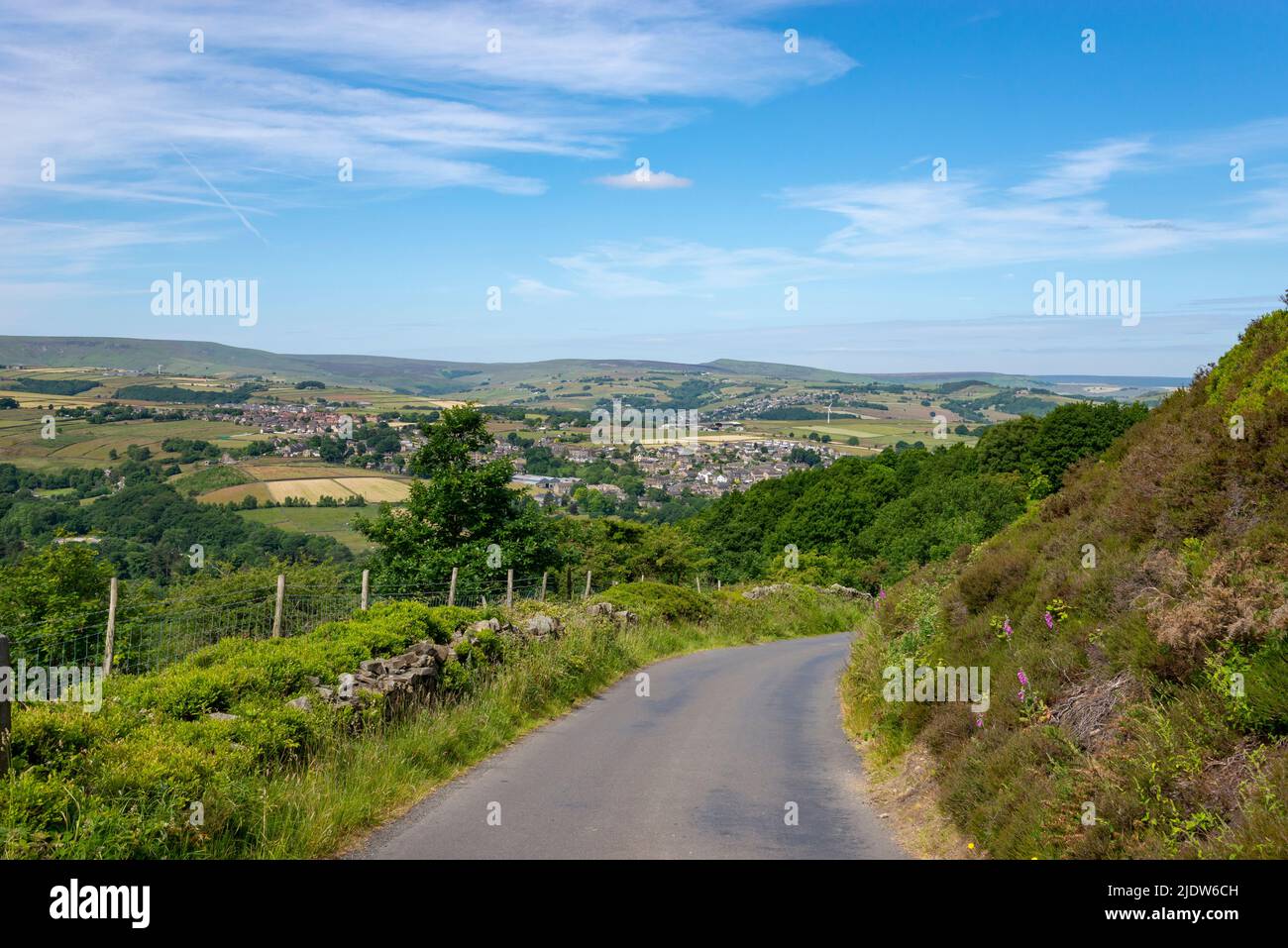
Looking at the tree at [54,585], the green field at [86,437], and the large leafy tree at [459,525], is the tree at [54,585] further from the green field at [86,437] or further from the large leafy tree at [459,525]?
the green field at [86,437]

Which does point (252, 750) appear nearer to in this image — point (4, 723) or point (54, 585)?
Result: point (4, 723)

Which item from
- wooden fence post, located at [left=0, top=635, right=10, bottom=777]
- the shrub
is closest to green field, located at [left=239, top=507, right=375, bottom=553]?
the shrub

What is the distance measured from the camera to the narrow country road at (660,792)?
6941 mm

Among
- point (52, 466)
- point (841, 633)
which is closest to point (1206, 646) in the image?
point (841, 633)

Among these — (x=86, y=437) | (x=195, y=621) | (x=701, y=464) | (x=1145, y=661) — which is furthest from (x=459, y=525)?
(x=86, y=437)

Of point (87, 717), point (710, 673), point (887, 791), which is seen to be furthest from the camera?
point (710, 673)

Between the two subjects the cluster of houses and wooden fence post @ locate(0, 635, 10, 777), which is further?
the cluster of houses

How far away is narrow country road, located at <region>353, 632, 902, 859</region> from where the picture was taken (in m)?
6.94

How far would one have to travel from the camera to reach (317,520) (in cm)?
6775

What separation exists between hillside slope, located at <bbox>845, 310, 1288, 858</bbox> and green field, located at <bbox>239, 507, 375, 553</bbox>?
183 ft

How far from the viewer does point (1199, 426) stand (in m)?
9.29

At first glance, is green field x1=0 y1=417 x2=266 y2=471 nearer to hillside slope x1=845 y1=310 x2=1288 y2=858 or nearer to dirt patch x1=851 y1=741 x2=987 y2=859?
dirt patch x1=851 y1=741 x2=987 y2=859
